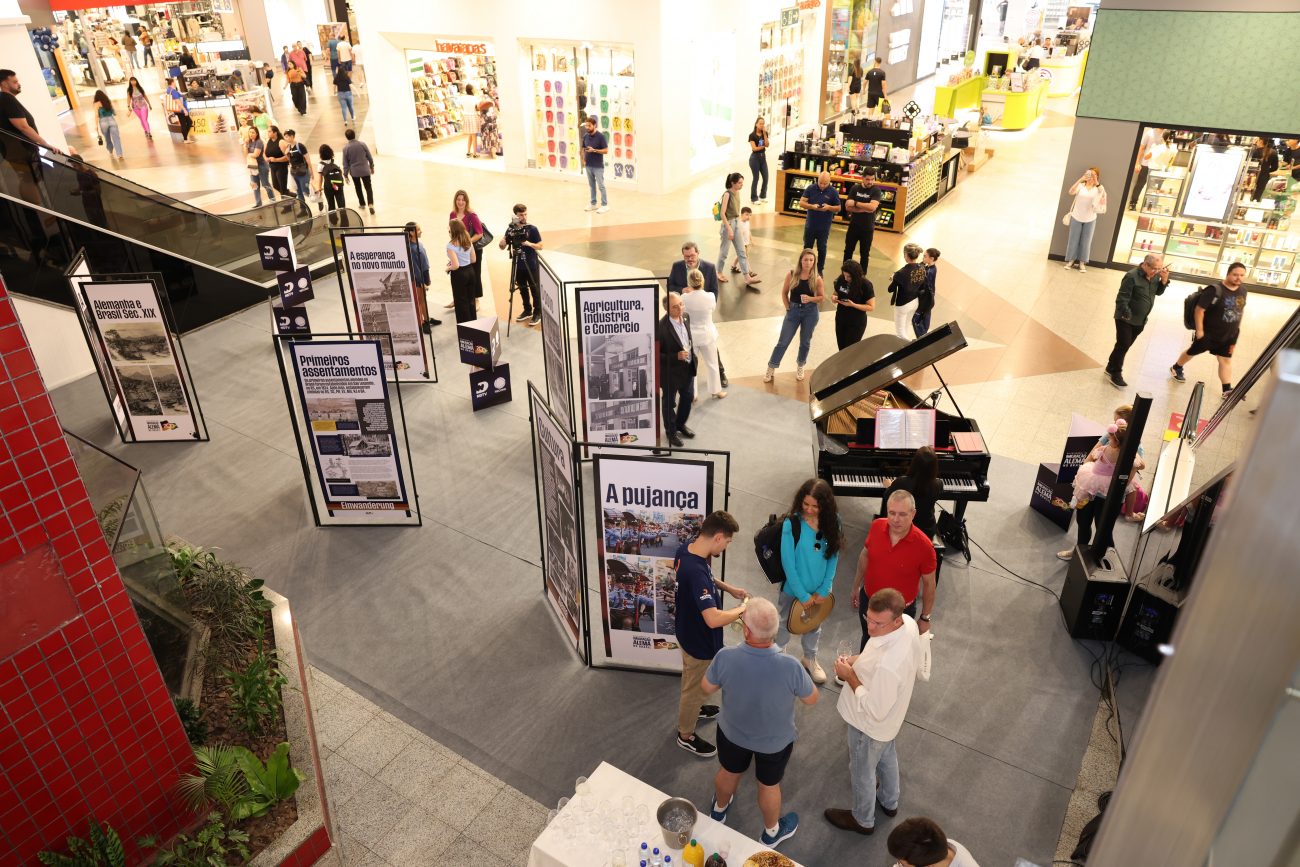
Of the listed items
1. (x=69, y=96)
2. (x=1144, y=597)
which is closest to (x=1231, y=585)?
(x=1144, y=597)

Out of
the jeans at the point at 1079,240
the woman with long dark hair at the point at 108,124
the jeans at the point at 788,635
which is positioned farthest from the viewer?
the woman with long dark hair at the point at 108,124

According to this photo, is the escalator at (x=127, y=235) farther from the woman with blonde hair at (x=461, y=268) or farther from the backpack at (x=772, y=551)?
the backpack at (x=772, y=551)

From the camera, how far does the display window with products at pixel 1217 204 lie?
12.1m

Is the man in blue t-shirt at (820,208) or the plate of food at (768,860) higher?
the man in blue t-shirt at (820,208)

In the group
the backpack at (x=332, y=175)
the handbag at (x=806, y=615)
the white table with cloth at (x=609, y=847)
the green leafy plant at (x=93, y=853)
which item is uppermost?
the backpack at (x=332, y=175)

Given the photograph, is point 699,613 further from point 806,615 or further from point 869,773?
point 869,773

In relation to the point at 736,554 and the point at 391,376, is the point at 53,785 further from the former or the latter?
the point at 391,376

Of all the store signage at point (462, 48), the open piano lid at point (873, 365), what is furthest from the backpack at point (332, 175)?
the open piano lid at point (873, 365)

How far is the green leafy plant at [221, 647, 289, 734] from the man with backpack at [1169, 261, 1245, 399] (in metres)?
9.22

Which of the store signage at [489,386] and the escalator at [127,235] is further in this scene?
the escalator at [127,235]

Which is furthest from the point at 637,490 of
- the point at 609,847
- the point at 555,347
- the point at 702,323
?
the point at 702,323

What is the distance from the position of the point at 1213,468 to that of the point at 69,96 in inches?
1234

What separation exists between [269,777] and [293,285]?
7.53 m

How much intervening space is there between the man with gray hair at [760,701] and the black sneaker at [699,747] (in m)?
0.62
